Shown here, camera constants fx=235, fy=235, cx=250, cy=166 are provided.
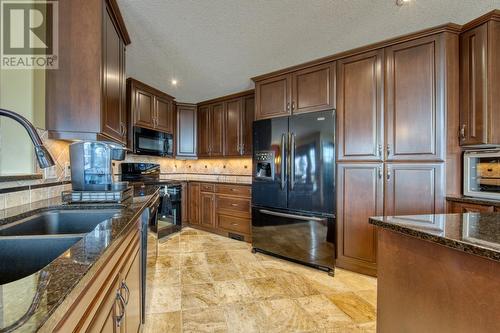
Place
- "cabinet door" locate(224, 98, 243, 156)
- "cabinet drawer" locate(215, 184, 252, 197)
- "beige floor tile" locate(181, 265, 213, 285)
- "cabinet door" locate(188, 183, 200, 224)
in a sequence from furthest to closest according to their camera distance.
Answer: "cabinet door" locate(188, 183, 200, 224), "cabinet door" locate(224, 98, 243, 156), "cabinet drawer" locate(215, 184, 252, 197), "beige floor tile" locate(181, 265, 213, 285)

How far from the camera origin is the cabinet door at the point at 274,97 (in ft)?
9.46

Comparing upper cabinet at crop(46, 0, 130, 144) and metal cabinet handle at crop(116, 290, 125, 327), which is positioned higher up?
upper cabinet at crop(46, 0, 130, 144)

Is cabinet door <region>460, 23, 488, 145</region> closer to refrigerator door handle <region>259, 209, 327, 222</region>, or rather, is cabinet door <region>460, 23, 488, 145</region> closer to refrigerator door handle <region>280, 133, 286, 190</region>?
refrigerator door handle <region>259, 209, 327, 222</region>

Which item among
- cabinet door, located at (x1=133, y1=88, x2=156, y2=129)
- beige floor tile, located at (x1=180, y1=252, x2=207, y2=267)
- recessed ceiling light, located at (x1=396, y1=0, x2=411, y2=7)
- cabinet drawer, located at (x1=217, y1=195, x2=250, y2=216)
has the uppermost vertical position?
recessed ceiling light, located at (x1=396, y1=0, x2=411, y2=7)

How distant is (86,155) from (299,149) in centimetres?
199

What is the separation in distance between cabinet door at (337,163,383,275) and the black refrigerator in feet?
0.44

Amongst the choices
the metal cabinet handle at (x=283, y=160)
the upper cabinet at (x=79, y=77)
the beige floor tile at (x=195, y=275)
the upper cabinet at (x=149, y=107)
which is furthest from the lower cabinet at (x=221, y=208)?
the upper cabinet at (x=79, y=77)

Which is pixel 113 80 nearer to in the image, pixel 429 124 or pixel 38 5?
pixel 38 5

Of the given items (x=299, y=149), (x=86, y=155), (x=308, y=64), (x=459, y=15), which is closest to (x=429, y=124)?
(x=459, y=15)

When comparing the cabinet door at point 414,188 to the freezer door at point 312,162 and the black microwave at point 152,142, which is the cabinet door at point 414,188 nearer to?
the freezer door at point 312,162

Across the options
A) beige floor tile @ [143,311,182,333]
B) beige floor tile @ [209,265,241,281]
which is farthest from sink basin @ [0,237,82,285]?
beige floor tile @ [209,265,241,281]

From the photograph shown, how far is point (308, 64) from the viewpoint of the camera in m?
2.72

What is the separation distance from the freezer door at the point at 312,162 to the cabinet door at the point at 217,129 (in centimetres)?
176

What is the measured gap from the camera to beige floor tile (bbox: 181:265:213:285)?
231 cm
